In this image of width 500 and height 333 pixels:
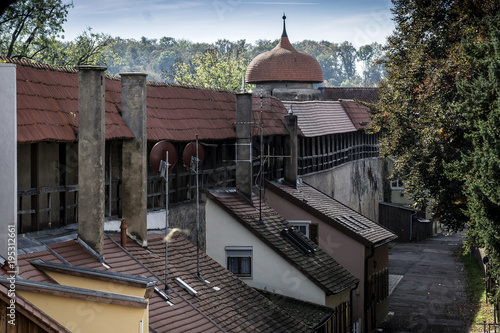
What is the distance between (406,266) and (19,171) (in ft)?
101

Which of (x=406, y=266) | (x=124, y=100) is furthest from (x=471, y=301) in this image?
(x=124, y=100)

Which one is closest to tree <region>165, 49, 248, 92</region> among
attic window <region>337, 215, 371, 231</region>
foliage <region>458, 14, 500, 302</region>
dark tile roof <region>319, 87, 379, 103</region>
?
dark tile roof <region>319, 87, 379, 103</region>

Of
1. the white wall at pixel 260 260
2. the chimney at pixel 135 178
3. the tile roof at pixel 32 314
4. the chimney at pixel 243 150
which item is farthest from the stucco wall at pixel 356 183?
the tile roof at pixel 32 314

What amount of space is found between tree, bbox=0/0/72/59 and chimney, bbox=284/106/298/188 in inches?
733

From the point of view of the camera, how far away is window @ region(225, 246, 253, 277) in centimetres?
2395

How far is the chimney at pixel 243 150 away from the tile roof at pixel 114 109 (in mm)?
310

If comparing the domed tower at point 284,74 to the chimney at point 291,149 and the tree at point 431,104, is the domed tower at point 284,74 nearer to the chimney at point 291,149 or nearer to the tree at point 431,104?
the chimney at point 291,149

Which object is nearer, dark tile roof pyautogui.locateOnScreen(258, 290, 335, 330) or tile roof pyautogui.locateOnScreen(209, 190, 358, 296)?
dark tile roof pyautogui.locateOnScreen(258, 290, 335, 330)

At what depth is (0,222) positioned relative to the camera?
12234 mm

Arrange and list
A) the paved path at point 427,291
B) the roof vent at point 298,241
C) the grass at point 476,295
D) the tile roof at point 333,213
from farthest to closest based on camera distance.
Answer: the paved path at point 427,291
the tile roof at point 333,213
the grass at point 476,295
the roof vent at point 298,241

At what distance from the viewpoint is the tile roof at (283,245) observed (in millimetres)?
23516

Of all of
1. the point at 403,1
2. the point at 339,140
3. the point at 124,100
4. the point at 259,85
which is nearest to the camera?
the point at 124,100

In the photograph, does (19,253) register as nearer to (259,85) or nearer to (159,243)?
(159,243)

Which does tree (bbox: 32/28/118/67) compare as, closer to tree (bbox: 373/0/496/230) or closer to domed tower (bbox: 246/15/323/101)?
domed tower (bbox: 246/15/323/101)
